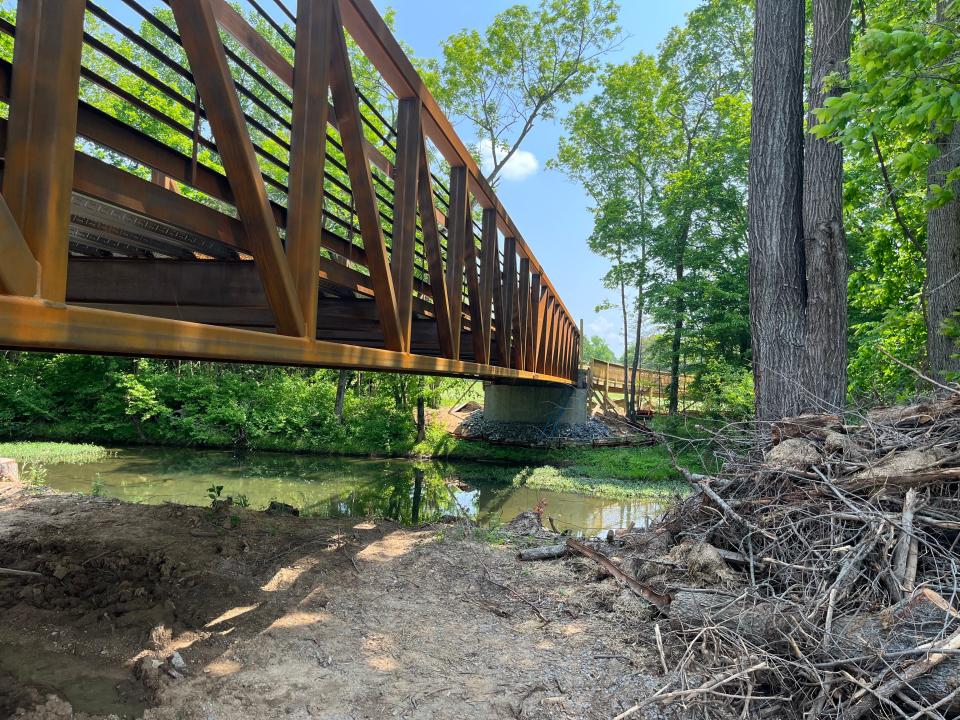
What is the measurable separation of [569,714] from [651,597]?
1.40m

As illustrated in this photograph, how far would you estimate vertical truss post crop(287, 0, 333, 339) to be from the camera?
3328mm

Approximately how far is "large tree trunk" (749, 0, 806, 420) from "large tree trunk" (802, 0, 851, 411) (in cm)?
12

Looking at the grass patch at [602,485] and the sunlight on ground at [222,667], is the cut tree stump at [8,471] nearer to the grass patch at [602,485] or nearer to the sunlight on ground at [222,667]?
the sunlight on ground at [222,667]

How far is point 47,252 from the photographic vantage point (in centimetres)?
176

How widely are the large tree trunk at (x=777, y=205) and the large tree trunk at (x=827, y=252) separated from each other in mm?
123

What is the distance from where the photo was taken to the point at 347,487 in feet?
50.6

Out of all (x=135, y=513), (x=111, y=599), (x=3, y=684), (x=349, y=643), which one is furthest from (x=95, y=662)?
(x=135, y=513)

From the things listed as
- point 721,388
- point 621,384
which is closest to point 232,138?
point 721,388

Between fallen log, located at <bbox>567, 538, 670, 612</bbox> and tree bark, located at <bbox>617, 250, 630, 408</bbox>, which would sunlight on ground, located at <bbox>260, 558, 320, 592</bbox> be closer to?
fallen log, located at <bbox>567, 538, 670, 612</bbox>

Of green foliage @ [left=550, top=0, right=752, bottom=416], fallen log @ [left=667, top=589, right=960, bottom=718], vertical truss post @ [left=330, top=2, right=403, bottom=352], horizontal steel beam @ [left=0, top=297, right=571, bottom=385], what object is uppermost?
green foliage @ [left=550, top=0, right=752, bottom=416]

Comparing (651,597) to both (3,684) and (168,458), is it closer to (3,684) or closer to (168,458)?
(3,684)

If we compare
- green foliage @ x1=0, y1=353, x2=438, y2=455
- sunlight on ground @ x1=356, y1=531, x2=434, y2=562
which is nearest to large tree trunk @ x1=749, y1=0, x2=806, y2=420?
sunlight on ground @ x1=356, y1=531, x2=434, y2=562

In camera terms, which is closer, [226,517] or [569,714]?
[569,714]

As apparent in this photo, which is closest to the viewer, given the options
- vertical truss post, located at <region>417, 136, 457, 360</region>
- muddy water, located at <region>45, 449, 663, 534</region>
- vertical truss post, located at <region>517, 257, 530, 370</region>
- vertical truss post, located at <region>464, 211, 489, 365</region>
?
vertical truss post, located at <region>417, 136, 457, 360</region>
